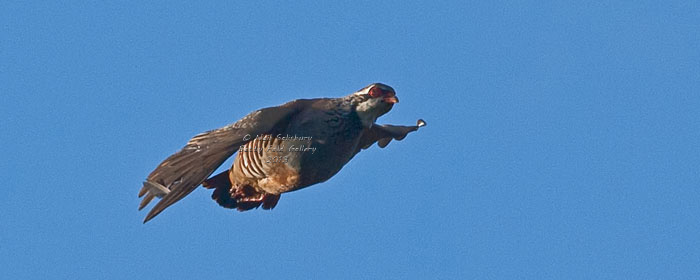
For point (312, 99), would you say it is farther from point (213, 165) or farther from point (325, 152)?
point (213, 165)

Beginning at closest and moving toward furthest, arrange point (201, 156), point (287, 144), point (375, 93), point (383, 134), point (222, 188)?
point (201, 156)
point (287, 144)
point (375, 93)
point (222, 188)
point (383, 134)

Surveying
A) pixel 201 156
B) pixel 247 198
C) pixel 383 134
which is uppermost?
pixel 383 134

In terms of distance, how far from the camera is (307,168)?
Result: 21.6m

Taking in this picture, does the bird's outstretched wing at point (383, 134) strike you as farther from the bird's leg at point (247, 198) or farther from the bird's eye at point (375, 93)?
the bird's leg at point (247, 198)

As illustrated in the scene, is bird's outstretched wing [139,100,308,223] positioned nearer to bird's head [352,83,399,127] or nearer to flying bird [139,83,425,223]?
flying bird [139,83,425,223]

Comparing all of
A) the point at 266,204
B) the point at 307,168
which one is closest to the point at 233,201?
the point at 266,204

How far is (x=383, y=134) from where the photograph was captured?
24797mm

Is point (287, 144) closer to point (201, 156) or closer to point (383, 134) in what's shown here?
point (201, 156)

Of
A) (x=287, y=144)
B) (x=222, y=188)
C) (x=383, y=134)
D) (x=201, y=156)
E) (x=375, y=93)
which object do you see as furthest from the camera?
(x=383, y=134)

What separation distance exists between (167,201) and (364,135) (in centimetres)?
549

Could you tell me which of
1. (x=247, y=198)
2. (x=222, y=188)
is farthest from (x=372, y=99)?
(x=222, y=188)

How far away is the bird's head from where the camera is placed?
22188 mm

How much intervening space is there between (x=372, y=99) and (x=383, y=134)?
106 inches

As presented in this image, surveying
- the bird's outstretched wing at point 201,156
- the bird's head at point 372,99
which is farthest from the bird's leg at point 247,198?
the bird's head at point 372,99
